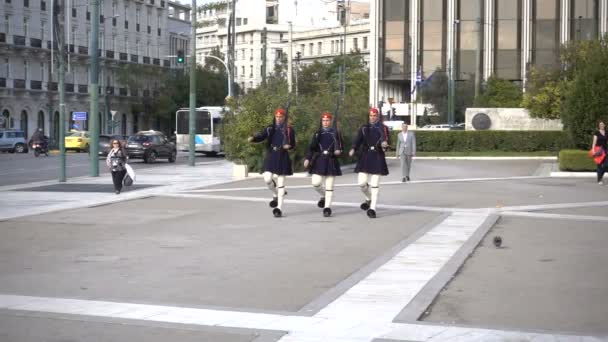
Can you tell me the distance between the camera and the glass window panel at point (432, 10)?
246ft

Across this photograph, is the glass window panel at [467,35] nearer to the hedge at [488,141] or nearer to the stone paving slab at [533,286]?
the hedge at [488,141]

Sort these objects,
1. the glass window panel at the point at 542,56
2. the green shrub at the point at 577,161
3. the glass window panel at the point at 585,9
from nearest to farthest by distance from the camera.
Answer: the green shrub at the point at 577,161, the glass window panel at the point at 585,9, the glass window panel at the point at 542,56

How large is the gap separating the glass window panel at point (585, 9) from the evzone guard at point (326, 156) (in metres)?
58.3

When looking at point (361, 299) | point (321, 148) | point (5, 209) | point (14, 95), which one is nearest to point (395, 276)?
point (361, 299)

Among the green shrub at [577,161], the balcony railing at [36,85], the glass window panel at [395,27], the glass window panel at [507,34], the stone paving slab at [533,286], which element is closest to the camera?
the stone paving slab at [533,286]

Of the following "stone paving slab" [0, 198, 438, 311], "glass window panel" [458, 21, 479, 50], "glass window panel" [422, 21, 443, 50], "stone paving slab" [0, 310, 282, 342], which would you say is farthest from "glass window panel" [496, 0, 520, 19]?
"stone paving slab" [0, 310, 282, 342]

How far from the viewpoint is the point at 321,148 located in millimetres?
17656

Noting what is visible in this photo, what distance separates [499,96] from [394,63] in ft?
52.4

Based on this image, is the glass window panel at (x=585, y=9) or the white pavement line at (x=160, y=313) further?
the glass window panel at (x=585, y=9)

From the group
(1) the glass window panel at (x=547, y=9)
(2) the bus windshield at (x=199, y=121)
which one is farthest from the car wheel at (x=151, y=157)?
(1) the glass window panel at (x=547, y=9)

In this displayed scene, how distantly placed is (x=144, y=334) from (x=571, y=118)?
2885cm

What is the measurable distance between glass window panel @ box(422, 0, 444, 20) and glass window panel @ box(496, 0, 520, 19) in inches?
166

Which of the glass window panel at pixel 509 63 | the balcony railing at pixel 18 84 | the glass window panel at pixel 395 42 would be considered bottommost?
the balcony railing at pixel 18 84

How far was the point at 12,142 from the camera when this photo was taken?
216 ft
